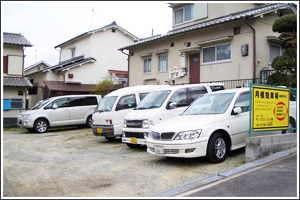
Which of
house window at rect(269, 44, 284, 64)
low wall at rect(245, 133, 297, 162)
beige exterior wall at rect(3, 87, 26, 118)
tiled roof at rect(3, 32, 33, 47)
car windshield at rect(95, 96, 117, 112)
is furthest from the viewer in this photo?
tiled roof at rect(3, 32, 33, 47)

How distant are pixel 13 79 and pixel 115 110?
13.1m

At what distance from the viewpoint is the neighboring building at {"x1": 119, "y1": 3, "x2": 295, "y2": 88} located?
46.1 feet

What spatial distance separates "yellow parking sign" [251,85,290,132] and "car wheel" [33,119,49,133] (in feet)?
40.3

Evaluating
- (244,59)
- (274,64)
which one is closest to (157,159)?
(274,64)

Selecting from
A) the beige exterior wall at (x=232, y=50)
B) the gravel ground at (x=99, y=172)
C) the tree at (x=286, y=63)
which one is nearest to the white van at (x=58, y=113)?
the beige exterior wall at (x=232, y=50)

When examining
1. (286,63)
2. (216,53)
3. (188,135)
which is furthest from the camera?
(216,53)

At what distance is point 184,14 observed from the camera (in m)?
19.7

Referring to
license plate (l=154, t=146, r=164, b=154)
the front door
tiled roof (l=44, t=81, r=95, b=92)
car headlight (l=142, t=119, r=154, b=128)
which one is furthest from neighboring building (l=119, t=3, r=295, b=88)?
license plate (l=154, t=146, r=164, b=154)

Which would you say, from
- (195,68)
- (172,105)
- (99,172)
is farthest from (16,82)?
(99,172)

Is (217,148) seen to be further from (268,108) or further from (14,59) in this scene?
(14,59)

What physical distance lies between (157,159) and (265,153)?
2.65 meters

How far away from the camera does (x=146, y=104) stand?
9.84 metres

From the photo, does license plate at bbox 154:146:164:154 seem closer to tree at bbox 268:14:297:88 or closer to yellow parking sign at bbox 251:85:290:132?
yellow parking sign at bbox 251:85:290:132

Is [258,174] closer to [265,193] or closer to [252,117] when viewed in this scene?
[265,193]
